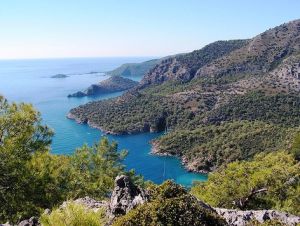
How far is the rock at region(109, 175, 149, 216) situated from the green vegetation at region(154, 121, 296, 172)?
346 feet

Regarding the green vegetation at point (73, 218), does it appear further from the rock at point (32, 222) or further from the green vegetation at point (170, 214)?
the rock at point (32, 222)

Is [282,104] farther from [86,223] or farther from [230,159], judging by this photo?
[86,223]

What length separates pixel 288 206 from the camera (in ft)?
97.6

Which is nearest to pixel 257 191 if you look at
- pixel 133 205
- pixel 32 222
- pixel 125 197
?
pixel 125 197

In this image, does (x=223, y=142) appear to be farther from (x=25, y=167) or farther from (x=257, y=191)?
(x=25, y=167)

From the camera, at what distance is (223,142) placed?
139 metres

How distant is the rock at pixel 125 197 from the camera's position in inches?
698

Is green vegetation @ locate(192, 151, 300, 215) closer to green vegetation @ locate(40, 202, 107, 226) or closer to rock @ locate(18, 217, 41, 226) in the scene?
rock @ locate(18, 217, 41, 226)

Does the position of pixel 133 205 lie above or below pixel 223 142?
above

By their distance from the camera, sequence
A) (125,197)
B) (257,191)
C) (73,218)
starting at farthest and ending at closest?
1. (257,191)
2. (125,197)
3. (73,218)

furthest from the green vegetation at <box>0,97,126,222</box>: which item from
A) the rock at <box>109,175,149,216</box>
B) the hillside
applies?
→ the hillside

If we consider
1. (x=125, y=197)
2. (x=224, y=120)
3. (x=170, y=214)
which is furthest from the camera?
(x=224, y=120)

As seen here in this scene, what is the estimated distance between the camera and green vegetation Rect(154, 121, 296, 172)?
129 meters

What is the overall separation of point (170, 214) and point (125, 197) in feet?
13.7
